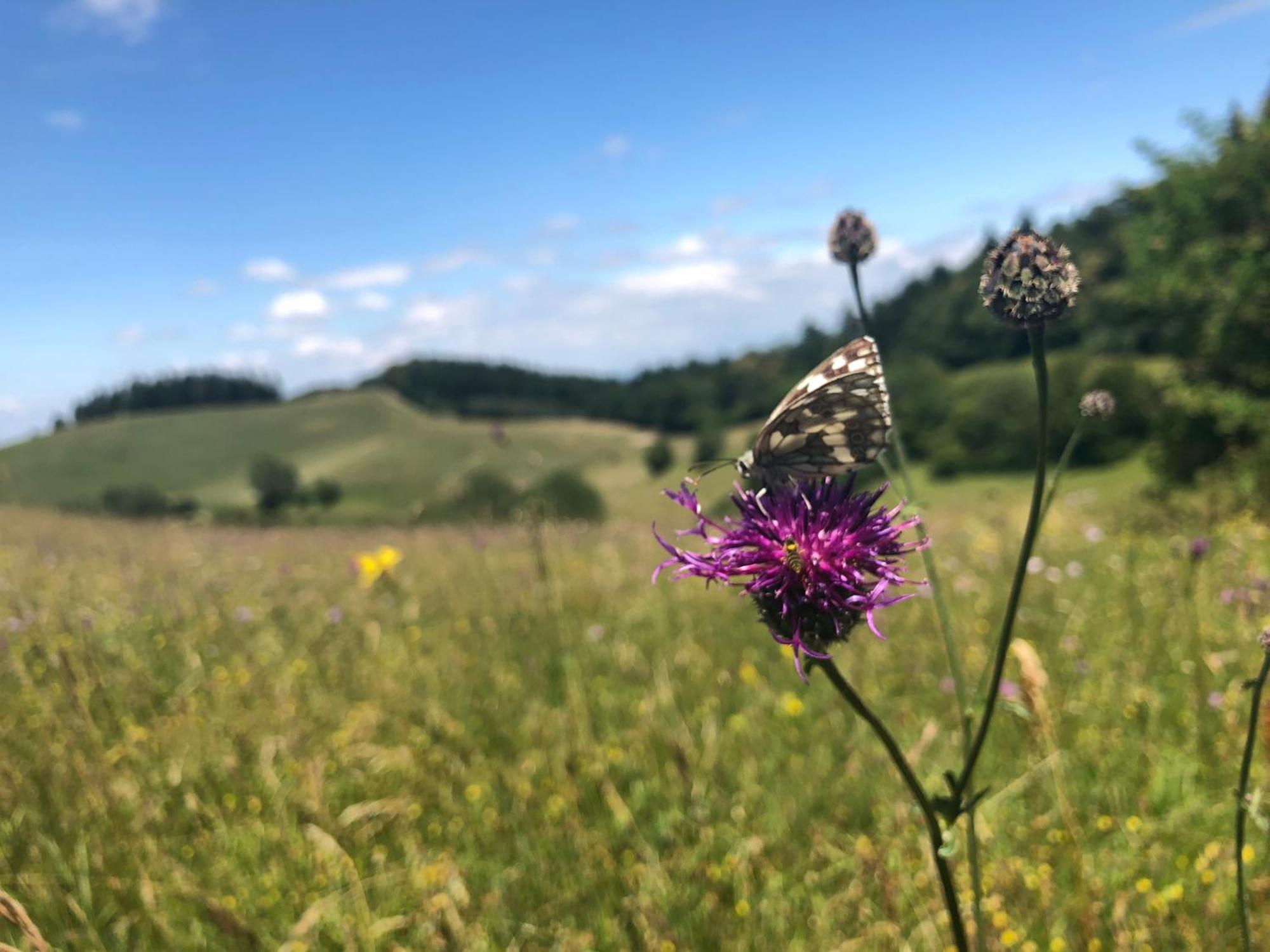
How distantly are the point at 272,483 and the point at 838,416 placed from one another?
81.0 metres

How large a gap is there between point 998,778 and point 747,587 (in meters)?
2.85

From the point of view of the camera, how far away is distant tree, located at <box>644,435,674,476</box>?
7975 cm

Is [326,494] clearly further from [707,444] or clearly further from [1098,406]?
[1098,406]

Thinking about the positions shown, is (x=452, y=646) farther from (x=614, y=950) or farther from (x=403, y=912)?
(x=614, y=950)

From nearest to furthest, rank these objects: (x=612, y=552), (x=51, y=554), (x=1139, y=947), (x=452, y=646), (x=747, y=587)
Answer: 1. (x=747, y=587)
2. (x=1139, y=947)
3. (x=452, y=646)
4. (x=51, y=554)
5. (x=612, y=552)

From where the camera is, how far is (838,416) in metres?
1.85

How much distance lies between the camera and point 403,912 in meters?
3.19

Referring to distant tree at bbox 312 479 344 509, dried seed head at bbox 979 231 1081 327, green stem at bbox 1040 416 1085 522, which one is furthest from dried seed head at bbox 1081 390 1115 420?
distant tree at bbox 312 479 344 509

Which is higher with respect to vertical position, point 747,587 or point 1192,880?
point 747,587

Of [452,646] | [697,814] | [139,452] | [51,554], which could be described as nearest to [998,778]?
[697,814]

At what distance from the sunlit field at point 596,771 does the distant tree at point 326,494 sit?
2837 inches

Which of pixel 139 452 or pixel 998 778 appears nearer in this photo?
pixel 998 778

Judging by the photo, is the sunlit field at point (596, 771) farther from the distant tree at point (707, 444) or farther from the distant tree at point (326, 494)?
the distant tree at point (326, 494)

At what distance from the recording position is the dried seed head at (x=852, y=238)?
92.9 inches
